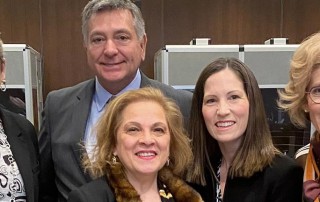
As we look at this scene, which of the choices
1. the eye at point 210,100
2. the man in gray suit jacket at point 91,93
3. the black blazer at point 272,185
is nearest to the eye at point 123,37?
the man in gray suit jacket at point 91,93

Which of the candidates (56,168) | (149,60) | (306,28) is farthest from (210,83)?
(306,28)

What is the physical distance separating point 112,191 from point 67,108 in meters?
0.67

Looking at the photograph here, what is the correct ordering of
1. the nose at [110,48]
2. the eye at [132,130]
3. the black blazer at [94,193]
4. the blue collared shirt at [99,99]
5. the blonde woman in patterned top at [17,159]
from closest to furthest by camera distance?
the black blazer at [94,193]
the eye at [132,130]
the blonde woman in patterned top at [17,159]
the nose at [110,48]
the blue collared shirt at [99,99]

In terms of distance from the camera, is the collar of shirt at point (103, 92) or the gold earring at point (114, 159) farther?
the collar of shirt at point (103, 92)

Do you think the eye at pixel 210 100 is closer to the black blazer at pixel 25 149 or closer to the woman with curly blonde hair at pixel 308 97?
the woman with curly blonde hair at pixel 308 97

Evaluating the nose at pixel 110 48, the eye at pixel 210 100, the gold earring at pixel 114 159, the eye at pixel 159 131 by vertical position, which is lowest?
the gold earring at pixel 114 159

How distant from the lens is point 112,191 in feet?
4.59

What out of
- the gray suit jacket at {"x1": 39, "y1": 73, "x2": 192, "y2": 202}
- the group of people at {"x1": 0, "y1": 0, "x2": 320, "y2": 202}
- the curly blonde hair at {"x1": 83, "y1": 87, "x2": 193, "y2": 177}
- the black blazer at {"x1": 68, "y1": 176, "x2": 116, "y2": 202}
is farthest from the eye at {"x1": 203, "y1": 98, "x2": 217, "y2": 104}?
the black blazer at {"x1": 68, "y1": 176, "x2": 116, "y2": 202}

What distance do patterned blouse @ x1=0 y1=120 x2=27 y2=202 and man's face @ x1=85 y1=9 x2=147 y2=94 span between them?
20.9 inches

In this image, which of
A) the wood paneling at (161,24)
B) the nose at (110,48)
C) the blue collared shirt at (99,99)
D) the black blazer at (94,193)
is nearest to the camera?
the black blazer at (94,193)

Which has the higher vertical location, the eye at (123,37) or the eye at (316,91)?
the eye at (123,37)

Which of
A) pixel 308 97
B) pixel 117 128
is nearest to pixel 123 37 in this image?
pixel 117 128

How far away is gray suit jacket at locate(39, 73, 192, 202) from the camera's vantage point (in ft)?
6.00

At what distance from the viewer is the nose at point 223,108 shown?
63.3 inches
